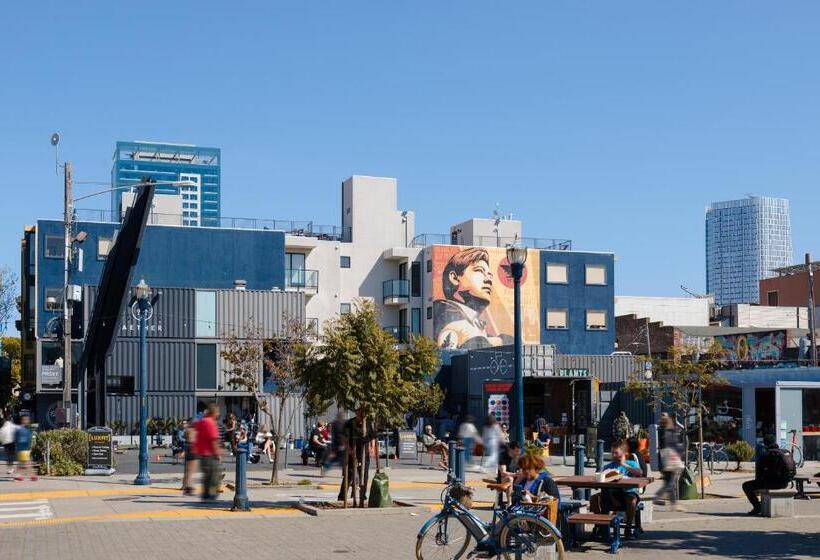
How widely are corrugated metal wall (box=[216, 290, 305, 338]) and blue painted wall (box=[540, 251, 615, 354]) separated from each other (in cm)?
1987

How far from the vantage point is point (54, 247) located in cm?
6047

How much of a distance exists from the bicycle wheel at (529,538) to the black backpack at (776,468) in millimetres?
8635

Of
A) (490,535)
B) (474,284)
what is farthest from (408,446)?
(474,284)

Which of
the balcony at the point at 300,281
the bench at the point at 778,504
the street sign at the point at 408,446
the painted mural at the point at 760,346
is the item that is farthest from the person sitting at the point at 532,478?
the balcony at the point at 300,281

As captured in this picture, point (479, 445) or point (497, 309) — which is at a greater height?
point (497, 309)

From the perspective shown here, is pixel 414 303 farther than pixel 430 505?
Yes

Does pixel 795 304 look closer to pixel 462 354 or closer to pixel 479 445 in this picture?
pixel 462 354

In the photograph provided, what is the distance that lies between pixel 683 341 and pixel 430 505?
177 feet

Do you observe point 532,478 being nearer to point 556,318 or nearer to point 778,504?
point 778,504

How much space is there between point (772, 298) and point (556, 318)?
114 ft

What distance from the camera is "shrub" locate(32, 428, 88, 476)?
101ft

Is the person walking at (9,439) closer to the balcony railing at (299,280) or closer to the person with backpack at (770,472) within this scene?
the person with backpack at (770,472)

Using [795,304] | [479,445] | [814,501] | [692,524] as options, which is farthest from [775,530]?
[795,304]

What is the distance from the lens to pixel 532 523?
42.8 ft
